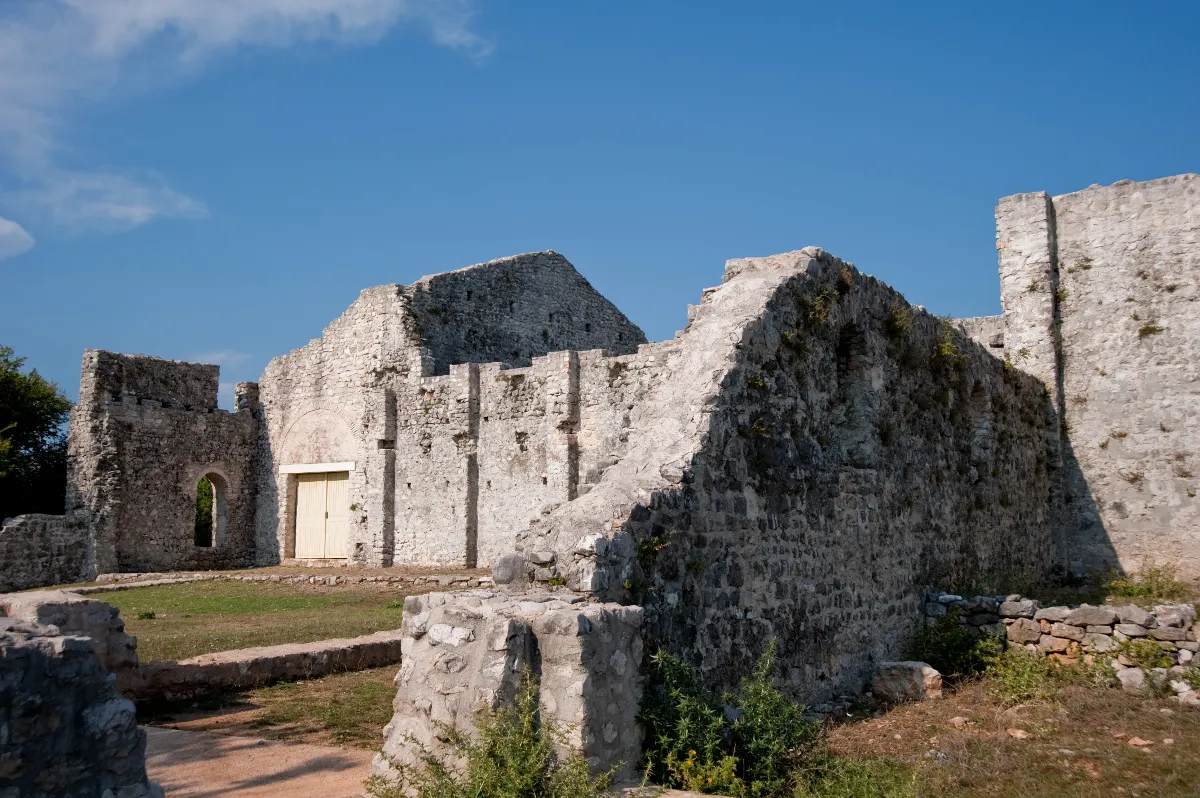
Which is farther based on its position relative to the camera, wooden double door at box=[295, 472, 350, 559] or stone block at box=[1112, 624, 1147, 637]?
wooden double door at box=[295, 472, 350, 559]

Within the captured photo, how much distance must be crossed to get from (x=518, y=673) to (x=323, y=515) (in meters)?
21.0

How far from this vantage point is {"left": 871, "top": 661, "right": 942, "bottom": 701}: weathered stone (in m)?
8.62

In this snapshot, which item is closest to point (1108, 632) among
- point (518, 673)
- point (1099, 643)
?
point (1099, 643)

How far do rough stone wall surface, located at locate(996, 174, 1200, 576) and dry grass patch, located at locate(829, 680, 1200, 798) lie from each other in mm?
8161

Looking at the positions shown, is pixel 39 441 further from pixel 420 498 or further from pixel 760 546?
pixel 760 546

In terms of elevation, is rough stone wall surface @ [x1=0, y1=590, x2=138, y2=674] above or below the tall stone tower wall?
below

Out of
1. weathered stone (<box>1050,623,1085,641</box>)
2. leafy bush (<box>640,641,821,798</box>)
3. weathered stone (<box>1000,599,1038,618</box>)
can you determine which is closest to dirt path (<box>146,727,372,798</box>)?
leafy bush (<box>640,641,821,798</box>)

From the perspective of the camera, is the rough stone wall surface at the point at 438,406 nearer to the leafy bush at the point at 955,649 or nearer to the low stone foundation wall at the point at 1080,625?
the leafy bush at the point at 955,649

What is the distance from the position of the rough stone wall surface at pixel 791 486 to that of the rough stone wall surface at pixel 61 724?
248 centimetres

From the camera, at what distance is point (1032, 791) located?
19.1ft

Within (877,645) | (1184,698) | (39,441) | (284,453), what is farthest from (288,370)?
(1184,698)

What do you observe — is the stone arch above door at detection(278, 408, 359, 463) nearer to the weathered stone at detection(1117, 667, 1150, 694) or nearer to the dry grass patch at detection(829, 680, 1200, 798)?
the dry grass patch at detection(829, 680, 1200, 798)

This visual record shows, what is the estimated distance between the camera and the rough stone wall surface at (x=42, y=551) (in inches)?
840

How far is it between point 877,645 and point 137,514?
20089 millimetres
